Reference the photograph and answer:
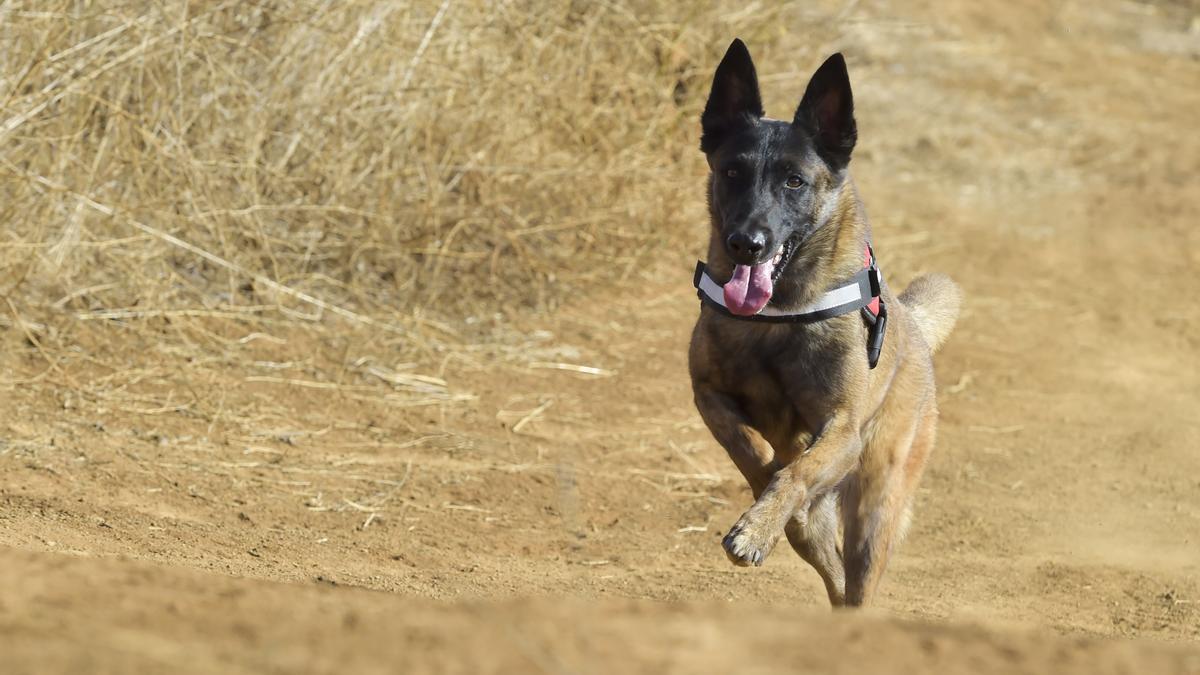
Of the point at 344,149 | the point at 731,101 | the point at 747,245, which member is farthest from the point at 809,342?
the point at 344,149

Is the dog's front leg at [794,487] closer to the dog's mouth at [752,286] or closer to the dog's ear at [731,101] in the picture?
the dog's mouth at [752,286]

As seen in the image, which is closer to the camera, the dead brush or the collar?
the collar

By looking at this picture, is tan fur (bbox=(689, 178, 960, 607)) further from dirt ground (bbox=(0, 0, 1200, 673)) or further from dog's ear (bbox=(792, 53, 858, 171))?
dirt ground (bbox=(0, 0, 1200, 673))

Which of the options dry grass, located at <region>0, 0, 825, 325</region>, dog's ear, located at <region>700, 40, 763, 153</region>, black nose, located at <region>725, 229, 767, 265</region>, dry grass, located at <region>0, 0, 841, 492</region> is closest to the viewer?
black nose, located at <region>725, 229, 767, 265</region>

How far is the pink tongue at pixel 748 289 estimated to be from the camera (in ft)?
16.3

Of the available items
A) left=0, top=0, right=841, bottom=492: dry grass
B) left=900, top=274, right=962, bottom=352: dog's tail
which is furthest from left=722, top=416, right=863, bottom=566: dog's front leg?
left=0, top=0, right=841, bottom=492: dry grass

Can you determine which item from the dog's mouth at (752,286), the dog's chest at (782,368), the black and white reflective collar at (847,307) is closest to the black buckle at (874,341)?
the black and white reflective collar at (847,307)

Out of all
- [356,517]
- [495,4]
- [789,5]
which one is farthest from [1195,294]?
[356,517]

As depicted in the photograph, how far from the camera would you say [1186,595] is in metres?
6.08

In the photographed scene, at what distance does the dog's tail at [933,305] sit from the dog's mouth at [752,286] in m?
1.07

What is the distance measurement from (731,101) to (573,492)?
2.14m

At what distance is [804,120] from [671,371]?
3.69 metres

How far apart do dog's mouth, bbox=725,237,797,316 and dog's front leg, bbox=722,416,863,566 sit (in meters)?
0.45

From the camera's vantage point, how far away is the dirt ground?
319 centimetres
